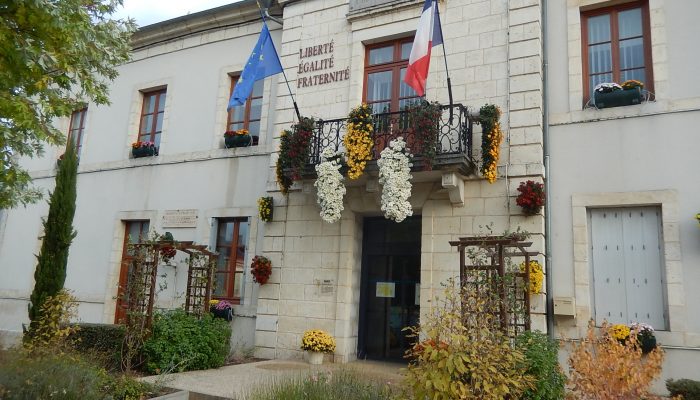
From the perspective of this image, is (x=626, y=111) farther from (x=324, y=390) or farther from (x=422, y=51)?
(x=324, y=390)

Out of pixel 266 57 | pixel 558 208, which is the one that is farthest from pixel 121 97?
pixel 558 208

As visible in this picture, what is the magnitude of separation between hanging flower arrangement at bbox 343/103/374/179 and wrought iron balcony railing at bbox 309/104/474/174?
0.49 feet

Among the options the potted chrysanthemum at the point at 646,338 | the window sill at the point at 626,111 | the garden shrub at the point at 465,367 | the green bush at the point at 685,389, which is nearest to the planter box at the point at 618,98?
the window sill at the point at 626,111

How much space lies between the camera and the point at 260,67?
9.28 m

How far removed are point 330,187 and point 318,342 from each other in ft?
8.06

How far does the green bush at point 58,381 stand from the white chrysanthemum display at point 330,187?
140 inches

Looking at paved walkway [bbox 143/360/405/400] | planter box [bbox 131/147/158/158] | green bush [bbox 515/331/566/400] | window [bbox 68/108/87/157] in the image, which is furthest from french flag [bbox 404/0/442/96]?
window [bbox 68/108/87/157]

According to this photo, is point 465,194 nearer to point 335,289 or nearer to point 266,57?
point 335,289

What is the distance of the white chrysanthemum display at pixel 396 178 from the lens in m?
7.90

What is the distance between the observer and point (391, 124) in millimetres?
8633

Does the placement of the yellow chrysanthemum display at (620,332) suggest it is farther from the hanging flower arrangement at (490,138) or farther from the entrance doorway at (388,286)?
the entrance doorway at (388,286)

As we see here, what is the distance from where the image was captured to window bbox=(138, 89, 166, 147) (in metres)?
12.7

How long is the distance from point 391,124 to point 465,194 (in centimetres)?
157

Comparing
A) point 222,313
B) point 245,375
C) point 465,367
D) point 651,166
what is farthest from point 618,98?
point 222,313
